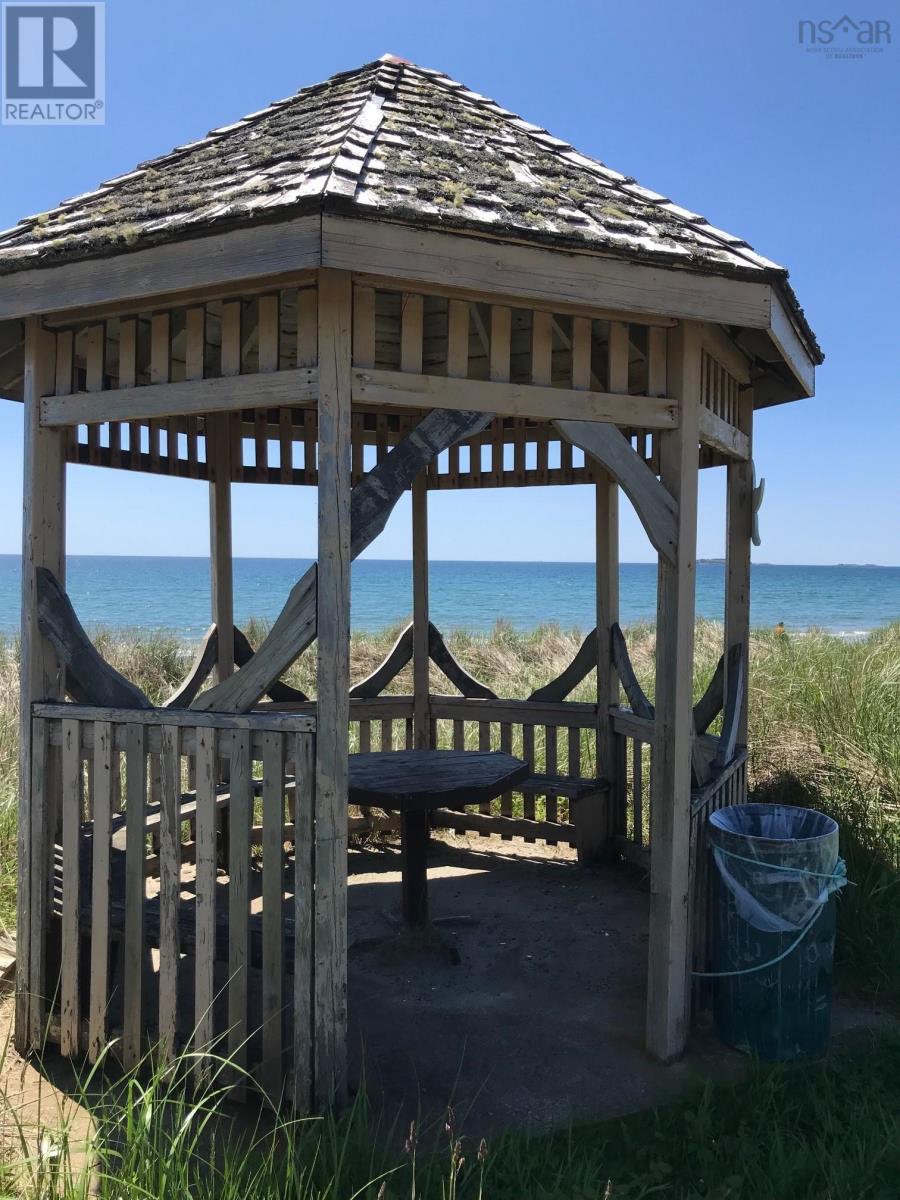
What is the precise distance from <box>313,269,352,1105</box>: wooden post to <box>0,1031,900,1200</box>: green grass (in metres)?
0.32

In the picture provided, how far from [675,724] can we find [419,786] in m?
1.34

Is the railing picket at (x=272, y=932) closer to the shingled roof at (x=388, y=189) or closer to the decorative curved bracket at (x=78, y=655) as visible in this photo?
the decorative curved bracket at (x=78, y=655)

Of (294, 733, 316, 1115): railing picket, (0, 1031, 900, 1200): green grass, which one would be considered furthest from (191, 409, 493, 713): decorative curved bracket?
(0, 1031, 900, 1200): green grass

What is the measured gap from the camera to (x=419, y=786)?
Result: 175 inches

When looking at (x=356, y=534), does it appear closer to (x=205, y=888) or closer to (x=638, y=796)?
(x=205, y=888)

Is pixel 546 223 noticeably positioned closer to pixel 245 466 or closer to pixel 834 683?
pixel 245 466

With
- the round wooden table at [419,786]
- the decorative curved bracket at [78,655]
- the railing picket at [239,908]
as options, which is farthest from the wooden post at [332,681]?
the round wooden table at [419,786]

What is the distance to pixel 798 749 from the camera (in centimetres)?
711

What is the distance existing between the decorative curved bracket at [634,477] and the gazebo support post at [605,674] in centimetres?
246

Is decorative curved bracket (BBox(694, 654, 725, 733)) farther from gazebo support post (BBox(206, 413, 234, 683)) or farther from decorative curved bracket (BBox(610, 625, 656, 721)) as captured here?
gazebo support post (BBox(206, 413, 234, 683))

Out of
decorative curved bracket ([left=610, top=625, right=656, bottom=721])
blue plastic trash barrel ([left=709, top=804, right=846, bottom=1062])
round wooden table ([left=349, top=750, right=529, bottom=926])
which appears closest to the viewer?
blue plastic trash barrel ([left=709, top=804, right=846, bottom=1062])

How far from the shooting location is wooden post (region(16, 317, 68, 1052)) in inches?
147

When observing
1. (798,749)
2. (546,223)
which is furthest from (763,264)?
(798,749)

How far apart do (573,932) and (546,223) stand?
3788 millimetres
